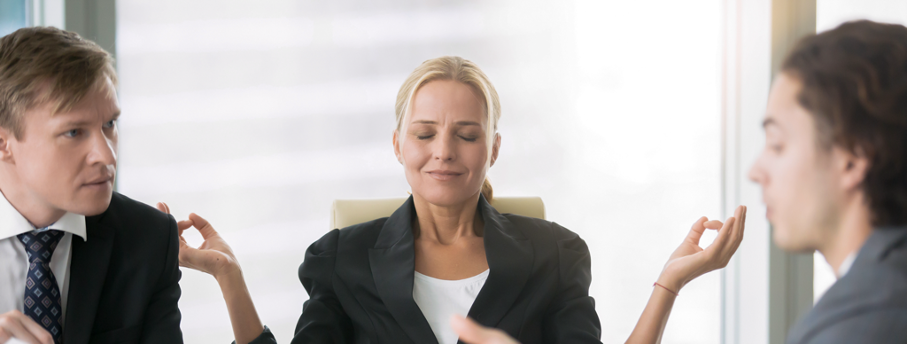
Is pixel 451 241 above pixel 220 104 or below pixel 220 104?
below

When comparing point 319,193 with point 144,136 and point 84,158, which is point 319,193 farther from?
point 84,158

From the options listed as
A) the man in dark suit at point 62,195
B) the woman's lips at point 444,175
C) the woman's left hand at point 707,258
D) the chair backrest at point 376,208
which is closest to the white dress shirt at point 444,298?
the woman's lips at point 444,175

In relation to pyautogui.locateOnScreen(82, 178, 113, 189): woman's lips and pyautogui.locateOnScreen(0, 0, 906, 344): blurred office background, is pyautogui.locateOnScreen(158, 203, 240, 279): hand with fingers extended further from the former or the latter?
pyautogui.locateOnScreen(0, 0, 906, 344): blurred office background

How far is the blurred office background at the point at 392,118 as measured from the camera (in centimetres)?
236

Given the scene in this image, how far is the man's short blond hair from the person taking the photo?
110 centimetres

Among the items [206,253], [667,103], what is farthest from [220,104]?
[667,103]

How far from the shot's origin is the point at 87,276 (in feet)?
3.99

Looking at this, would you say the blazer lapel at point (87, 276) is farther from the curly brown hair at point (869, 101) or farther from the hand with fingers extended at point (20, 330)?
the curly brown hair at point (869, 101)

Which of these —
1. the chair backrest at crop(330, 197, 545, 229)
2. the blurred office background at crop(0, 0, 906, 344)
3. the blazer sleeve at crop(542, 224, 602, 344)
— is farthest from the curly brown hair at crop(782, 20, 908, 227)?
the blurred office background at crop(0, 0, 906, 344)

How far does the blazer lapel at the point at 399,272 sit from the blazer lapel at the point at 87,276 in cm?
60

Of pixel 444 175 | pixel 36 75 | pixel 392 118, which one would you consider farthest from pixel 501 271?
pixel 392 118

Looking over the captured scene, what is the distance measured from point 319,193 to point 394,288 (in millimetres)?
1152

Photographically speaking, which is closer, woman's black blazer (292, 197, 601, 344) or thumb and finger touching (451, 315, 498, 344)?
thumb and finger touching (451, 315, 498, 344)

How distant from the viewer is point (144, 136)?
7.66ft
